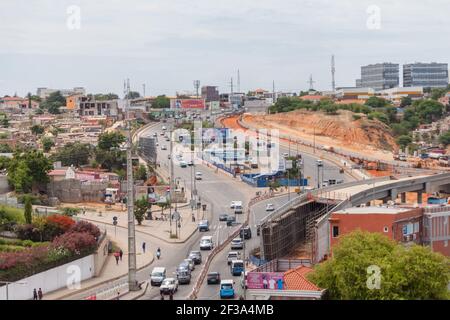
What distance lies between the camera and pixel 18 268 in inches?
667

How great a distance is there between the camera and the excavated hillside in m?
68.5

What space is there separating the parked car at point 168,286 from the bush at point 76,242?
97.2 inches

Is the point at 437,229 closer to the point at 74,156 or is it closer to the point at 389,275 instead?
the point at 389,275

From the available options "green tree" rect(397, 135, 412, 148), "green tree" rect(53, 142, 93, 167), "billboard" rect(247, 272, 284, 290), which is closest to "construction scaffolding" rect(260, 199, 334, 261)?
"billboard" rect(247, 272, 284, 290)

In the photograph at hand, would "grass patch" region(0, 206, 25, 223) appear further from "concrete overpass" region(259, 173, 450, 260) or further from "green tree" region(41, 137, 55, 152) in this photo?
"green tree" region(41, 137, 55, 152)

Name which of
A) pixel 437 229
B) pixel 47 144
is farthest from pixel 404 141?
pixel 437 229

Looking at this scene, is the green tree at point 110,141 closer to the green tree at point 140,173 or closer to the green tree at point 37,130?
the green tree at point 140,173

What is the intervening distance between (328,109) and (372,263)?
65.0m

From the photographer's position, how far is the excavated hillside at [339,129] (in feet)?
225

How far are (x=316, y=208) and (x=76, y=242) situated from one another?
11.0 meters

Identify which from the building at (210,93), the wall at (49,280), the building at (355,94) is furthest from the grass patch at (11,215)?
the building at (210,93)

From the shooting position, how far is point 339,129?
72188mm
